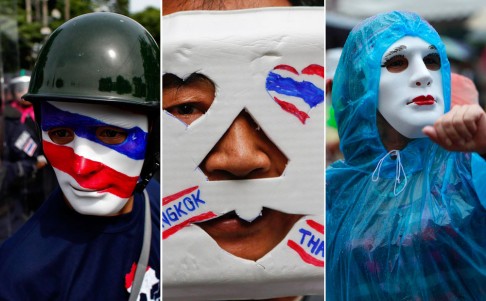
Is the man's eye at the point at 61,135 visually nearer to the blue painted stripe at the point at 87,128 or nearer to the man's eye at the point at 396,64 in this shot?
the blue painted stripe at the point at 87,128

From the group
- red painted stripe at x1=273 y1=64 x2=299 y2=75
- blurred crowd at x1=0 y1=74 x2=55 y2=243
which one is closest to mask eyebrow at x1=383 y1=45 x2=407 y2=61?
red painted stripe at x1=273 y1=64 x2=299 y2=75

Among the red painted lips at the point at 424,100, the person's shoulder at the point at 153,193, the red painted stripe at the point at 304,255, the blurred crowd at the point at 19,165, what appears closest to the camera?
the red painted lips at the point at 424,100

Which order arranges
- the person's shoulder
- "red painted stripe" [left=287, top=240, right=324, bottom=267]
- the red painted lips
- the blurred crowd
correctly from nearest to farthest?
1. the red painted lips
2. "red painted stripe" [left=287, top=240, right=324, bottom=267]
3. the person's shoulder
4. the blurred crowd

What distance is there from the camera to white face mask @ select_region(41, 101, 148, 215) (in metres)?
2.12

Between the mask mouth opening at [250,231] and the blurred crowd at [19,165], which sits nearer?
the mask mouth opening at [250,231]

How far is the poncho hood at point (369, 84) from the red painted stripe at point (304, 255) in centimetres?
27

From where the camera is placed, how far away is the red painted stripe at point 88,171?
6.95 feet

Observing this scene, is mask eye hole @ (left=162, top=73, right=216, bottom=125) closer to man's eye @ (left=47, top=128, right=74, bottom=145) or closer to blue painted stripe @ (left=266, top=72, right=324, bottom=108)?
blue painted stripe @ (left=266, top=72, right=324, bottom=108)

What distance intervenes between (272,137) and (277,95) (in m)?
0.12

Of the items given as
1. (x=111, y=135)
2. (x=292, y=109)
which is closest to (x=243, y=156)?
(x=292, y=109)

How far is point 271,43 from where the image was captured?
6.55 feet

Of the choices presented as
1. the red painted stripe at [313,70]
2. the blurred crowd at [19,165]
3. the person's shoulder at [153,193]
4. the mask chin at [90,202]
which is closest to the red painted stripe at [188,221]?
the mask chin at [90,202]

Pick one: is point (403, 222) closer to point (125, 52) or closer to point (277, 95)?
point (277, 95)

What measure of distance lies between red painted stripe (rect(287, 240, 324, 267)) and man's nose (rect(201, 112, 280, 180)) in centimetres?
20
